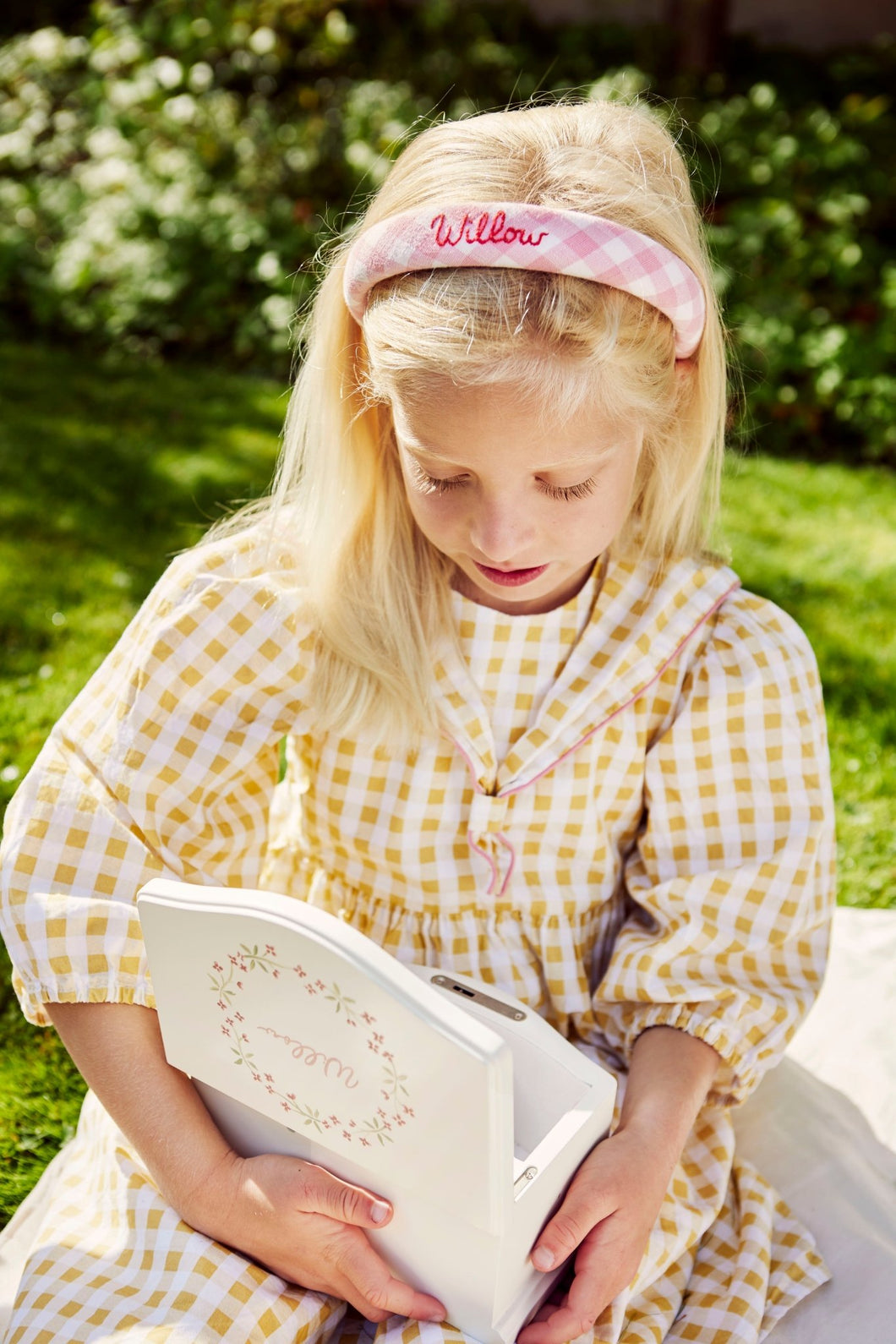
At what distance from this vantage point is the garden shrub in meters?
4.82

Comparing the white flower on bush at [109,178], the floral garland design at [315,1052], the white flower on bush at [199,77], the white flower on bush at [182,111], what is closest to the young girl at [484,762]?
the floral garland design at [315,1052]

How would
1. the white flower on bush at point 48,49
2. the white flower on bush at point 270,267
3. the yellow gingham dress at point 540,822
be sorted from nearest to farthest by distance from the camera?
the yellow gingham dress at point 540,822 → the white flower on bush at point 270,267 → the white flower on bush at point 48,49

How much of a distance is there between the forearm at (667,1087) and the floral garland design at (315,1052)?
44 centimetres

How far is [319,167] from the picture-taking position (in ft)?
18.3

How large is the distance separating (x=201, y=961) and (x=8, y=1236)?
0.73 metres

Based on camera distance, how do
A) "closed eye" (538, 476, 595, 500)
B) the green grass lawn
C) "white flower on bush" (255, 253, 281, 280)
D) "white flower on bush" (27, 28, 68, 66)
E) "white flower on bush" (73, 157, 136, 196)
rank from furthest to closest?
"white flower on bush" (27, 28, 68, 66)
"white flower on bush" (73, 157, 136, 196)
"white flower on bush" (255, 253, 281, 280)
the green grass lawn
"closed eye" (538, 476, 595, 500)

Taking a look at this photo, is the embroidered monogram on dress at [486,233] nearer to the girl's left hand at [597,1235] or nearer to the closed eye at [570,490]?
the closed eye at [570,490]

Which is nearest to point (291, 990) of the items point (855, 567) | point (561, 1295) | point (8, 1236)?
point (561, 1295)

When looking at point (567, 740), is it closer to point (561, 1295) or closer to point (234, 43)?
point (561, 1295)

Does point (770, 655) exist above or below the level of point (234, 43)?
below

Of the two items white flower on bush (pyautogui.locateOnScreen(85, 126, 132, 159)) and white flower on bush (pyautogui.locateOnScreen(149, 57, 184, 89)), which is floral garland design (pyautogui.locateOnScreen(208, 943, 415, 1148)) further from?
white flower on bush (pyautogui.locateOnScreen(149, 57, 184, 89))

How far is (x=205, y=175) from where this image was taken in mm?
5586

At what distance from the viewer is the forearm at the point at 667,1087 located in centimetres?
147

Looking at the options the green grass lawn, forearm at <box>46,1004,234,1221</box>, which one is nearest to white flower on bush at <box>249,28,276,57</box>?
the green grass lawn
